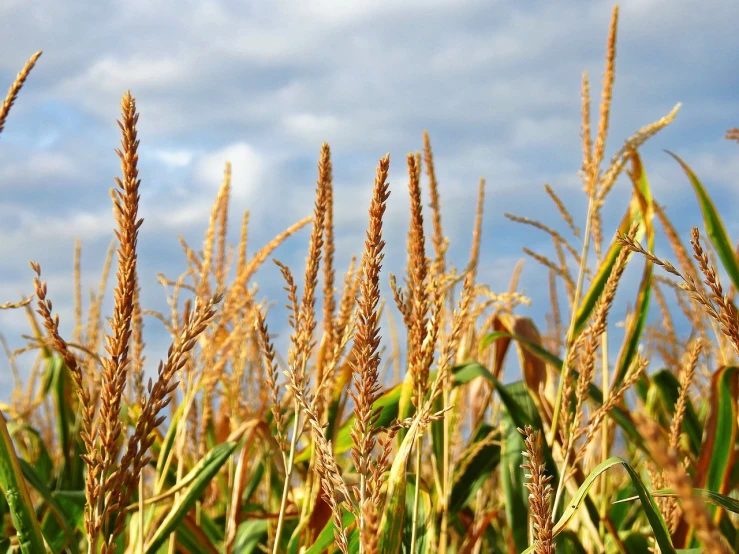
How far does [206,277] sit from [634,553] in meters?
1.23

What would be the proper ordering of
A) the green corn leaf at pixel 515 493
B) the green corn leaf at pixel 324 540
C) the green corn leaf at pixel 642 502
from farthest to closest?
1. the green corn leaf at pixel 515 493
2. the green corn leaf at pixel 324 540
3. the green corn leaf at pixel 642 502

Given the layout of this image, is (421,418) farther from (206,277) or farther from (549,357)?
(206,277)

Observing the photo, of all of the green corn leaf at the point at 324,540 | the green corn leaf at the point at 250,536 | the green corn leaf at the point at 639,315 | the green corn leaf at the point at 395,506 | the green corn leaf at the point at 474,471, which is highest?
the green corn leaf at the point at 639,315

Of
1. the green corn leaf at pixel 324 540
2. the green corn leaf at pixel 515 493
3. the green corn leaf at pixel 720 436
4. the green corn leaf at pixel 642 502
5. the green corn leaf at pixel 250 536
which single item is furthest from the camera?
the green corn leaf at pixel 250 536

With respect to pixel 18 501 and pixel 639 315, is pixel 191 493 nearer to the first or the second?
pixel 18 501

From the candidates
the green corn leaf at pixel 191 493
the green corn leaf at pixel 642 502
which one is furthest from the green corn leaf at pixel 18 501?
the green corn leaf at pixel 642 502

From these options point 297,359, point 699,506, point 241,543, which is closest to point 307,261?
point 297,359

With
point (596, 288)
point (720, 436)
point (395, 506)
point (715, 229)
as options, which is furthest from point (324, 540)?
point (715, 229)

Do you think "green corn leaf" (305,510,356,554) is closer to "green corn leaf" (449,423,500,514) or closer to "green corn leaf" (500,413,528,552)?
"green corn leaf" (500,413,528,552)

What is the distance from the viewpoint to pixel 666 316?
9.63 ft

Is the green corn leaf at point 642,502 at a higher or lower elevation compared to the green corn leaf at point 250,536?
higher

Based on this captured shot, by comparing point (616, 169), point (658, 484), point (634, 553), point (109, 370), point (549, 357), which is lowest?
point (634, 553)

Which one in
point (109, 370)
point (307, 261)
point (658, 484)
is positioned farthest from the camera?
point (658, 484)

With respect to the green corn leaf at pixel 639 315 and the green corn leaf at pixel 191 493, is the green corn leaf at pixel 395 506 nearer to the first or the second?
the green corn leaf at pixel 191 493
